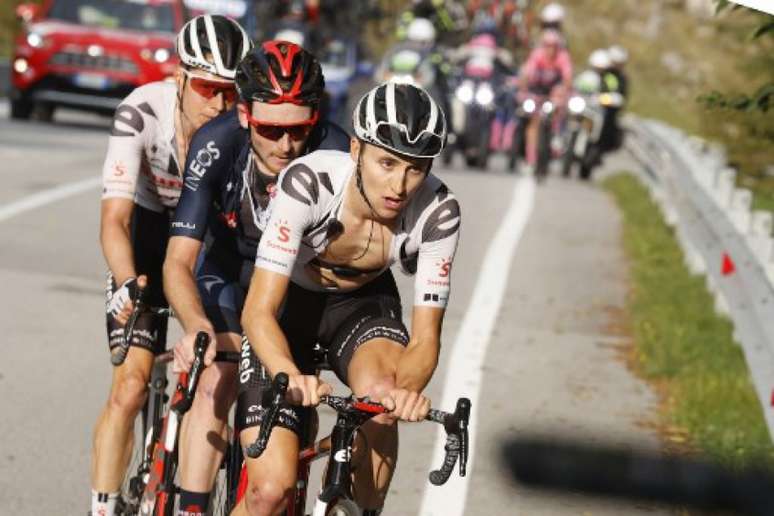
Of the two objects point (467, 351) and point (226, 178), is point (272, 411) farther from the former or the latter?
point (467, 351)

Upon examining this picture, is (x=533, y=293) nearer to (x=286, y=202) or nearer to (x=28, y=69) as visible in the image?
(x=286, y=202)

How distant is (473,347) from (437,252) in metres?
6.05

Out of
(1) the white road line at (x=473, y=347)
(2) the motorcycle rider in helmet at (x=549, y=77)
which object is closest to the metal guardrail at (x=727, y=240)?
(1) the white road line at (x=473, y=347)

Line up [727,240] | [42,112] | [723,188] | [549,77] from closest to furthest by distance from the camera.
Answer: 1. [727,240]
2. [723,188]
3. [549,77]
4. [42,112]

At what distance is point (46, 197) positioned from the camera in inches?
703

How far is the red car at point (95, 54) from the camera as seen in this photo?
26188mm

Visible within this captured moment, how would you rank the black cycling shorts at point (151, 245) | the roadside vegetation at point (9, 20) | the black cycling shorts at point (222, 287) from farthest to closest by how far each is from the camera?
1. the roadside vegetation at point (9, 20)
2. the black cycling shorts at point (151, 245)
3. the black cycling shorts at point (222, 287)

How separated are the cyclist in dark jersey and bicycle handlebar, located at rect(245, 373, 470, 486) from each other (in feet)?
1.97

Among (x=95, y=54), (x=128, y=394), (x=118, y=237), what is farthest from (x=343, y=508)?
(x=95, y=54)

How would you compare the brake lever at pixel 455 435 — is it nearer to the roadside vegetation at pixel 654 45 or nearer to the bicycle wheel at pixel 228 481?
the bicycle wheel at pixel 228 481

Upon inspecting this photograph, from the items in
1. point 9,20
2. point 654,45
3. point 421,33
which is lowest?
point 421,33

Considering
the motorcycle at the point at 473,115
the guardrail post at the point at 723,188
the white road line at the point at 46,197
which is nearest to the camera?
the guardrail post at the point at 723,188

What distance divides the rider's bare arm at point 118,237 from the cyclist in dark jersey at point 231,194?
0.23 metres

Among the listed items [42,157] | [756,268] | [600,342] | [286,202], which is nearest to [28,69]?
[42,157]
